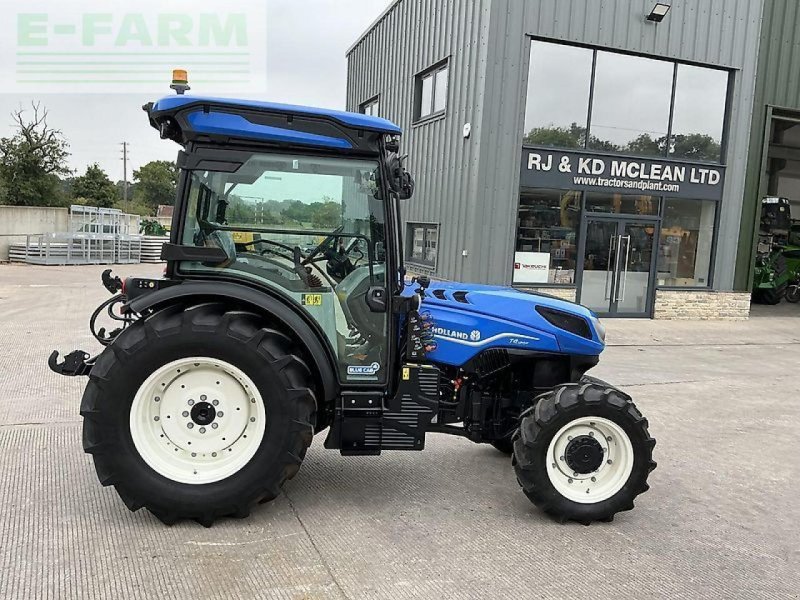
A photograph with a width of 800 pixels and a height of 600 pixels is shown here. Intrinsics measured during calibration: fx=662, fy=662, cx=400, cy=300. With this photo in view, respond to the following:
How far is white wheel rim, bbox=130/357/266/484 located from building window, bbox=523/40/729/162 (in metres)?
9.93

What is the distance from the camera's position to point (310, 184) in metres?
3.72

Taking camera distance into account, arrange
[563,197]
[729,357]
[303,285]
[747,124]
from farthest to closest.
Result: [747,124] → [563,197] → [729,357] → [303,285]

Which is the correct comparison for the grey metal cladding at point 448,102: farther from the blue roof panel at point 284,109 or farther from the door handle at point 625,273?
the blue roof panel at point 284,109

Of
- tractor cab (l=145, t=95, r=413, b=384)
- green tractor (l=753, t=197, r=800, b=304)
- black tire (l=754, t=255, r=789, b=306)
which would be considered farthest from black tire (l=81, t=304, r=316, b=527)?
black tire (l=754, t=255, r=789, b=306)

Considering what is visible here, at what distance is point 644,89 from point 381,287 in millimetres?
11162

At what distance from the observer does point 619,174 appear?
13.0 meters

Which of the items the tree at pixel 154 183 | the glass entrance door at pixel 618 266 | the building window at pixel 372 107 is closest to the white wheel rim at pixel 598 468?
the glass entrance door at pixel 618 266

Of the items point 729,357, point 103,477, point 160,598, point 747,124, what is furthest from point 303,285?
point 747,124

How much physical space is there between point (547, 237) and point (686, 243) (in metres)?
3.50

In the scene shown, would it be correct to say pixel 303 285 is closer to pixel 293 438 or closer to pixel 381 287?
pixel 381 287

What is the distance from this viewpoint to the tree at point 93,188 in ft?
142

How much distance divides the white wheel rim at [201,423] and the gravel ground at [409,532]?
1.09ft

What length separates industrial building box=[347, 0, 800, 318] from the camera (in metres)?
12.1

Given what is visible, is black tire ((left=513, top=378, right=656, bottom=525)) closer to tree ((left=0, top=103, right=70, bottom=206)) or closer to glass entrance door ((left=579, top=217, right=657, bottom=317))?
glass entrance door ((left=579, top=217, right=657, bottom=317))
